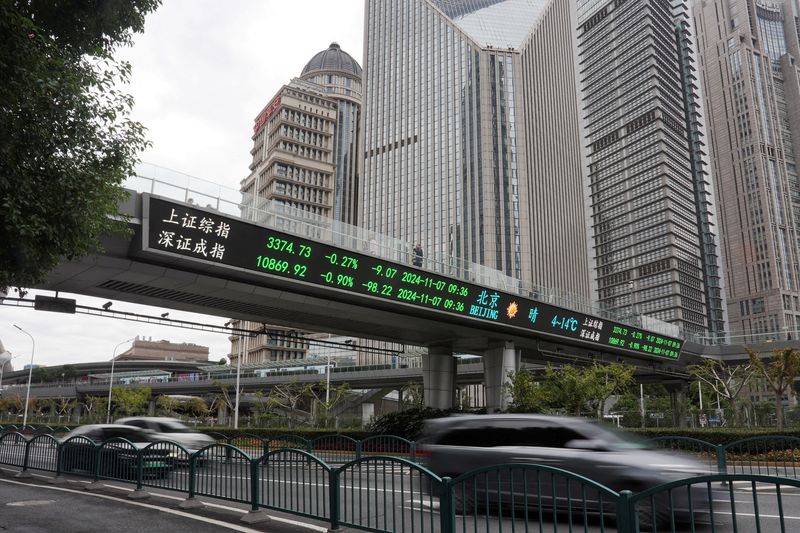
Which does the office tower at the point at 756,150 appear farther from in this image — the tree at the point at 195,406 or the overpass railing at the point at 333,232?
the overpass railing at the point at 333,232

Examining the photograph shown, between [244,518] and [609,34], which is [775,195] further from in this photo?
[244,518]

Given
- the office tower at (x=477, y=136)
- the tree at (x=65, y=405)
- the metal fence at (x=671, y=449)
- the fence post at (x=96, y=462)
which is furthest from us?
the office tower at (x=477, y=136)

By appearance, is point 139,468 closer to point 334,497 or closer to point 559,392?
point 334,497

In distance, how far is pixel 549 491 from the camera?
9266mm

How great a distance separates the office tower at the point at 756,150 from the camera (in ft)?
507

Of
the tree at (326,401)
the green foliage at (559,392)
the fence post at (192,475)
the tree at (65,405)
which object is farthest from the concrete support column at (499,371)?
the tree at (65,405)

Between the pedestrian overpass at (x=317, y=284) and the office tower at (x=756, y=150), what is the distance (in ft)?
466

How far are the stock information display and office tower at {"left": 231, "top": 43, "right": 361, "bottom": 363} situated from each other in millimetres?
98105

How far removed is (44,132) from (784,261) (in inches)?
6992

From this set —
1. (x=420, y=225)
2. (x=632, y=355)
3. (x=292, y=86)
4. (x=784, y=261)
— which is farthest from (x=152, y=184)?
(x=784, y=261)

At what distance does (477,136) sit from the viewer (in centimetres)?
12962

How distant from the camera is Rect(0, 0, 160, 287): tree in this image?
359 inches

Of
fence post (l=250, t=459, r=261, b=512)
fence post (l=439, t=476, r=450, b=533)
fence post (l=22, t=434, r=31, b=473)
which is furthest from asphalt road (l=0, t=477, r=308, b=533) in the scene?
fence post (l=22, t=434, r=31, b=473)

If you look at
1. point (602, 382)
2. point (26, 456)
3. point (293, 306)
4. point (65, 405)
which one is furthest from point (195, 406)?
point (26, 456)
